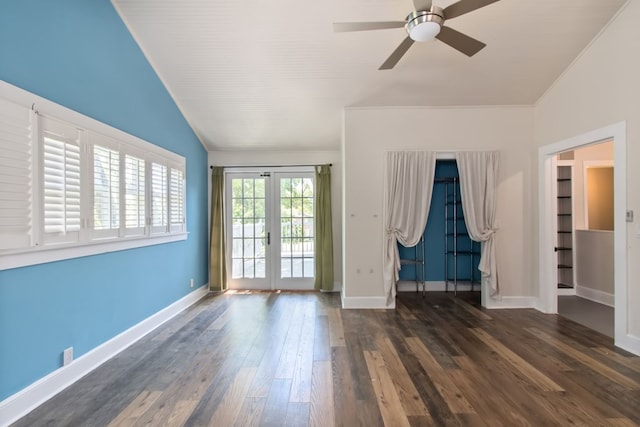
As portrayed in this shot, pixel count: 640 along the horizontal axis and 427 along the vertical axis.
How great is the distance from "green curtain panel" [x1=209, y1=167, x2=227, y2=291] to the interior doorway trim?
4.92 meters

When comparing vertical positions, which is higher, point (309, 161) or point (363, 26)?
point (363, 26)

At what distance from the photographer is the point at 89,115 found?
2.79m

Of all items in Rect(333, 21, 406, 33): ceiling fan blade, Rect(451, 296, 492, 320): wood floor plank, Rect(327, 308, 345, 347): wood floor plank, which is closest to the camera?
Rect(333, 21, 406, 33): ceiling fan blade

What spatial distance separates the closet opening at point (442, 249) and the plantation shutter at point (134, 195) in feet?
13.1

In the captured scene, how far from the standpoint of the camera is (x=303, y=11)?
10.2ft

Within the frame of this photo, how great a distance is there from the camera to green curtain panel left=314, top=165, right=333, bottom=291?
5449 millimetres

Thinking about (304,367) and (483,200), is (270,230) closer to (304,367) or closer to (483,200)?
(304,367)

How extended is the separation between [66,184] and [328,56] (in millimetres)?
2893

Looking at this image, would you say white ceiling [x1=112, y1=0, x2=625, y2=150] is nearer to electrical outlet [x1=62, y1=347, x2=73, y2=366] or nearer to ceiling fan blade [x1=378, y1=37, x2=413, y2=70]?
ceiling fan blade [x1=378, y1=37, x2=413, y2=70]

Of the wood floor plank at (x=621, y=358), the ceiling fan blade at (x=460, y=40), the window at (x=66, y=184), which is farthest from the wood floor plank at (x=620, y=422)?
the window at (x=66, y=184)

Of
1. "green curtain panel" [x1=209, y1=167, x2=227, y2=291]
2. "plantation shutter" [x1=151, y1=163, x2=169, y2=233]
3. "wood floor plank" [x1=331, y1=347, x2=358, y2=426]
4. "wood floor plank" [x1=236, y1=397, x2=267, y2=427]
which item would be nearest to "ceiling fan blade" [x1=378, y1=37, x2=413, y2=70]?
"wood floor plank" [x1=331, y1=347, x2=358, y2=426]

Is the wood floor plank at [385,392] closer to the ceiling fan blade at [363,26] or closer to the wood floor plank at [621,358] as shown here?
the wood floor plank at [621,358]

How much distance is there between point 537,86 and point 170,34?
4.55 m

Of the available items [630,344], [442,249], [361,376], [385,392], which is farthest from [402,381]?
[442,249]
